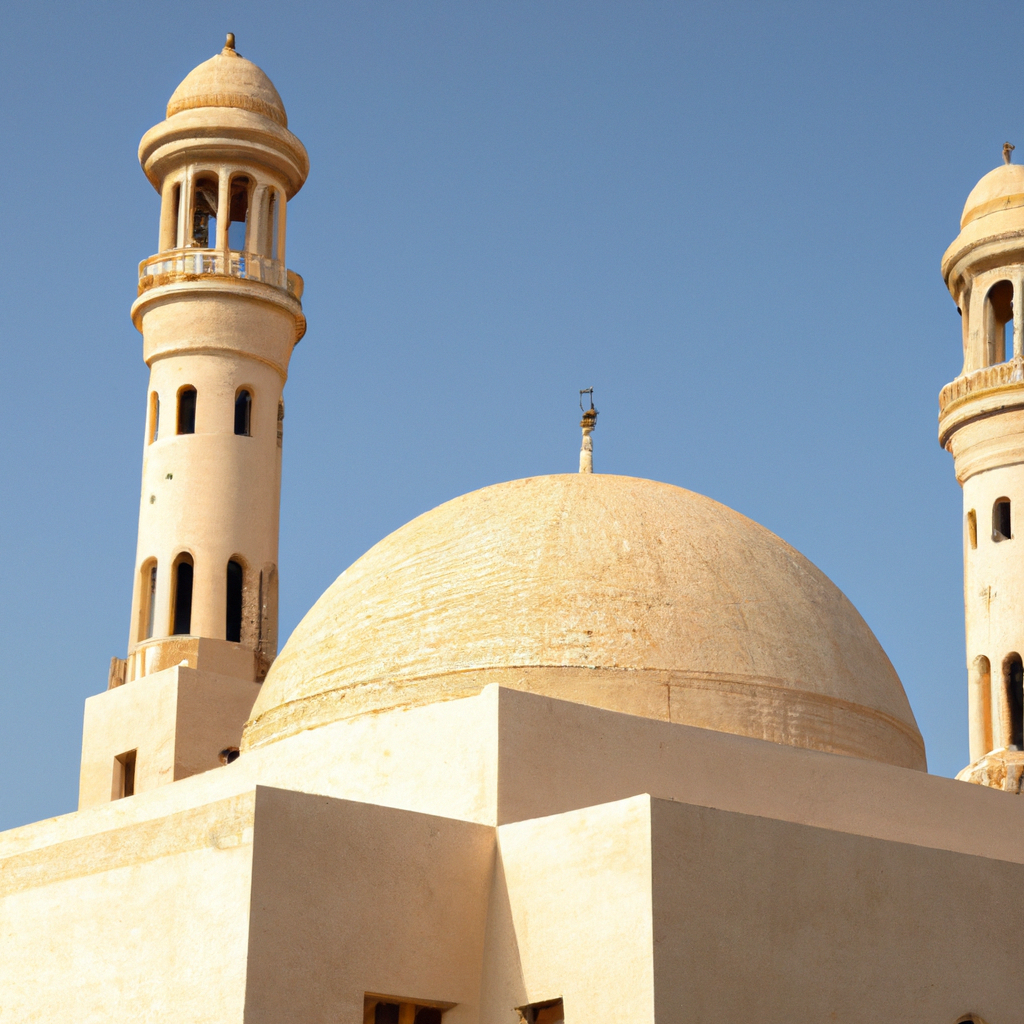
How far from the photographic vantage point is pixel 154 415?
15750 mm

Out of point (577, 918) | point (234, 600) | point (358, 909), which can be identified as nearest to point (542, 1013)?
point (577, 918)

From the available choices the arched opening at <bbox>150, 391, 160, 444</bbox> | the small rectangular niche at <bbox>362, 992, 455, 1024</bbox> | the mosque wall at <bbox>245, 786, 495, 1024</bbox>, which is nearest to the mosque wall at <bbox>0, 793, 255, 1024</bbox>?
the mosque wall at <bbox>245, 786, 495, 1024</bbox>

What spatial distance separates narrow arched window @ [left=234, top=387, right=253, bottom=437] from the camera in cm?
1570

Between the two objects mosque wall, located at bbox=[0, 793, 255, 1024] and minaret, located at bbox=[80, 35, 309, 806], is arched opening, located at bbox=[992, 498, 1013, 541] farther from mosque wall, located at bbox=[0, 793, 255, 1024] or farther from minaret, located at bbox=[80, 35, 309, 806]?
mosque wall, located at bbox=[0, 793, 255, 1024]

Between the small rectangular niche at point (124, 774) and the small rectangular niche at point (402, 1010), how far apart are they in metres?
6.20

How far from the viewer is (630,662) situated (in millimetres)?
9508

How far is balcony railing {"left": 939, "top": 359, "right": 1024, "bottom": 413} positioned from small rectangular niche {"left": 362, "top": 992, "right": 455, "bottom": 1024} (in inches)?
381

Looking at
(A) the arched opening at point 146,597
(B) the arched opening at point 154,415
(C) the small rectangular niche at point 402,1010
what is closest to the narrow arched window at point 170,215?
(B) the arched opening at point 154,415

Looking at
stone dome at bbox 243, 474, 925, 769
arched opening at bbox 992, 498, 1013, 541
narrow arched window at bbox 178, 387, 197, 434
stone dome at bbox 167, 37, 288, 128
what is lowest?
stone dome at bbox 243, 474, 925, 769

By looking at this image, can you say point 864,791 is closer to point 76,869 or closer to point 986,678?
point 76,869

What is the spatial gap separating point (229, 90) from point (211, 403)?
298 cm

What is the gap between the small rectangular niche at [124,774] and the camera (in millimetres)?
13734

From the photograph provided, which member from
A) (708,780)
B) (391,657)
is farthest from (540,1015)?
(391,657)

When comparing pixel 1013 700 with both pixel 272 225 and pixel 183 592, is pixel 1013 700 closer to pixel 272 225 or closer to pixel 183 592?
pixel 183 592
